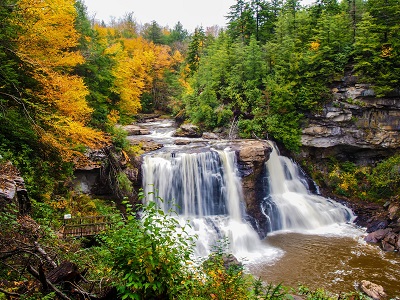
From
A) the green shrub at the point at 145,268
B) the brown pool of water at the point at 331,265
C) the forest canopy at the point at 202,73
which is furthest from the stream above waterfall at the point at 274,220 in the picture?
the green shrub at the point at 145,268

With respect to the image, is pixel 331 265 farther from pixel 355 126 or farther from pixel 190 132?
pixel 190 132

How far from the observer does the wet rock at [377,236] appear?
14.4m

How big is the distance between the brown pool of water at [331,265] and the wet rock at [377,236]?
429 millimetres

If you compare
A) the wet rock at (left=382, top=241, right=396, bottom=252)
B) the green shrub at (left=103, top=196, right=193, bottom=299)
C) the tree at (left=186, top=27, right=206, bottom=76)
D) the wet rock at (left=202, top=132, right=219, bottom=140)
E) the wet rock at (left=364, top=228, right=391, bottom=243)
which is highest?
the tree at (left=186, top=27, right=206, bottom=76)

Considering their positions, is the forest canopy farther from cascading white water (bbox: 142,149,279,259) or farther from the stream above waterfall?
the stream above waterfall

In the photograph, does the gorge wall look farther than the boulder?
Yes

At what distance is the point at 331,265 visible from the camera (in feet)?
39.8

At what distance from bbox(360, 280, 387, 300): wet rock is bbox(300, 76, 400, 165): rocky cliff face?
→ 420 inches

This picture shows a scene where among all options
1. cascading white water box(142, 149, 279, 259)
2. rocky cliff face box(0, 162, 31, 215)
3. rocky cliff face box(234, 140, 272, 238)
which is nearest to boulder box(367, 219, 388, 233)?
rocky cliff face box(234, 140, 272, 238)

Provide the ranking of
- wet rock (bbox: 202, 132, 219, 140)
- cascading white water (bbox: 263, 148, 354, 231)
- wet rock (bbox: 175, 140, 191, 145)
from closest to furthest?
cascading white water (bbox: 263, 148, 354, 231)
wet rock (bbox: 175, 140, 191, 145)
wet rock (bbox: 202, 132, 219, 140)

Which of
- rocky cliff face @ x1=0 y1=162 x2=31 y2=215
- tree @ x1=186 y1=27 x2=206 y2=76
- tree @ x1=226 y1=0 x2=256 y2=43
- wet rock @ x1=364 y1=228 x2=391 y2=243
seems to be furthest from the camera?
tree @ x1=186 y1=27 x2=206 y2=76

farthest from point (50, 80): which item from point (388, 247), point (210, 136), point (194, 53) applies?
point (194, 53)

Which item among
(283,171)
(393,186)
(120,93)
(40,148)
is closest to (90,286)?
(40,148)

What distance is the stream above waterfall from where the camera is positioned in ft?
38.4
